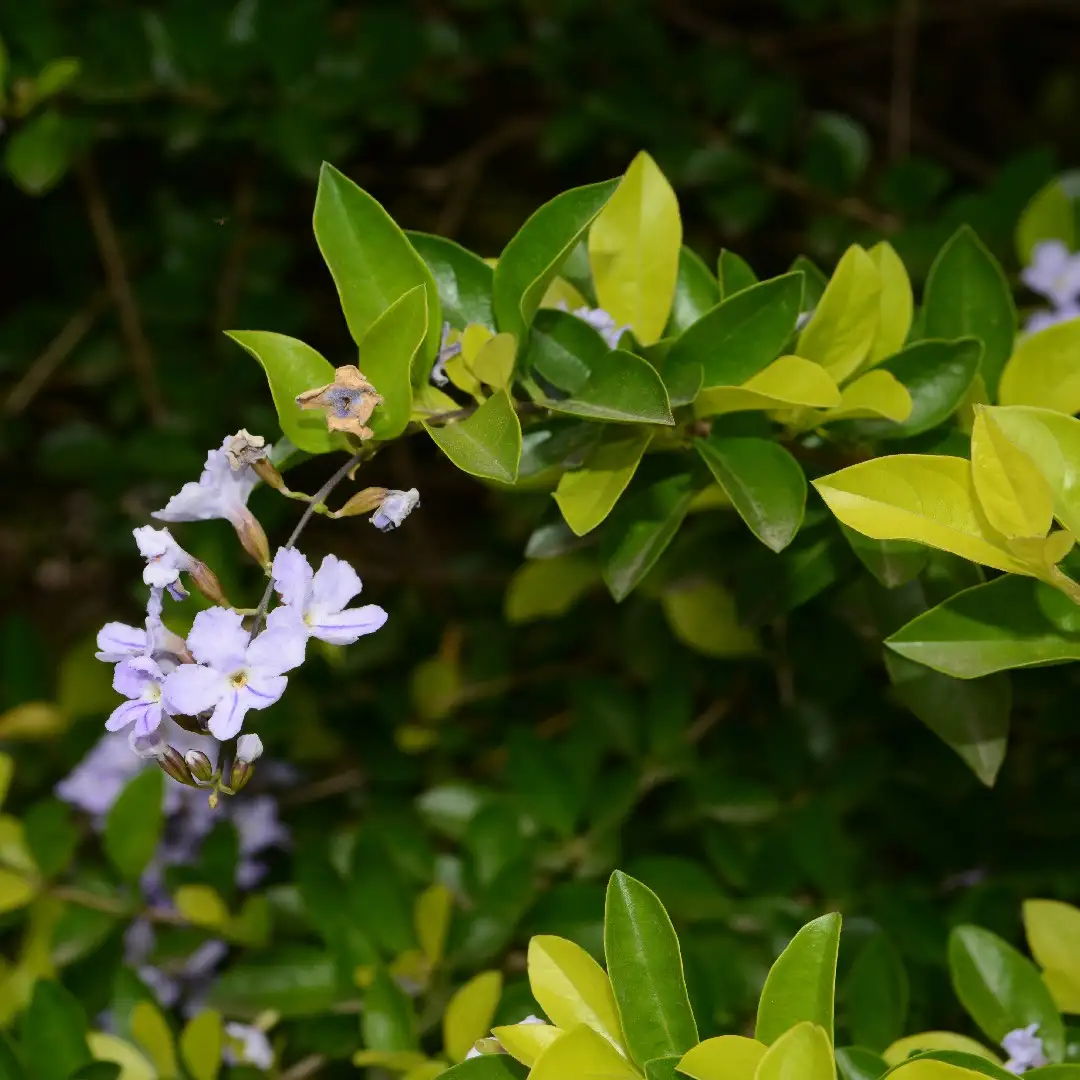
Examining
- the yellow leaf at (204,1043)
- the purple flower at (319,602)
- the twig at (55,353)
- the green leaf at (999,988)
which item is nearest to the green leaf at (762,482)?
the purple flower at (319,602)

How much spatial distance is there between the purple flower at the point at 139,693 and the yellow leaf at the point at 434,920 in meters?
0.46

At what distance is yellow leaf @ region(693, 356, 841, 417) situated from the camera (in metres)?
0.80

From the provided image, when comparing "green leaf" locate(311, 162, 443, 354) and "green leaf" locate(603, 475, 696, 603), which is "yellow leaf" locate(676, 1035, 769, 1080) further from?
"green leaf" locate(311, 162, 443, 354)

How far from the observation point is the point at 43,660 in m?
1.63

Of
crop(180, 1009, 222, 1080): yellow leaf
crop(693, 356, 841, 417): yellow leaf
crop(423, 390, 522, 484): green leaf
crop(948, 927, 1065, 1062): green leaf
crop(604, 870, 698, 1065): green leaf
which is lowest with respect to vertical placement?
crop(180, 1009, 222, 1080): yellow leaf

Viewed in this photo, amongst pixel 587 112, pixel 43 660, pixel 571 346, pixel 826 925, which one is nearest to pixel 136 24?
pixel 587 112

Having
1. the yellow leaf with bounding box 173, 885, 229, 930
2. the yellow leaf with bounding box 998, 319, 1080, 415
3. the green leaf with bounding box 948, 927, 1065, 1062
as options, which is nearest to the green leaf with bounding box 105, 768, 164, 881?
the yellow leaf with bounding box 173, 885, 229, 930

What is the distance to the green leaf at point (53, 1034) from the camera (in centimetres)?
98

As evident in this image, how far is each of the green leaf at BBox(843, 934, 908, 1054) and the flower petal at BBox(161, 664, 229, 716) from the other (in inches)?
22.8

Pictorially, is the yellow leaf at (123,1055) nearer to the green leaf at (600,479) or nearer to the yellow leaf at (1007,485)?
the green leaf at (600,479)

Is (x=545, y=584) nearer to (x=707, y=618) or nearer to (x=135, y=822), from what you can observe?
(x=707, y=618)

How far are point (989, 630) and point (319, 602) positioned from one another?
42 centimetres

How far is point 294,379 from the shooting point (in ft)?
2.58

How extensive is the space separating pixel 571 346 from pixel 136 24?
3.06ft
